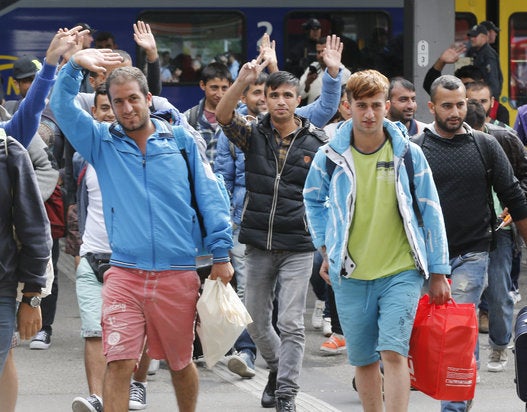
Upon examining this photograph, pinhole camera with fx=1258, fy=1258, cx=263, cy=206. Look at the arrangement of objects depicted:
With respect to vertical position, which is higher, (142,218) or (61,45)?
(61,45)

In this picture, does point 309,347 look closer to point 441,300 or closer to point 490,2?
point 441,300

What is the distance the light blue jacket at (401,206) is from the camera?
598 cm

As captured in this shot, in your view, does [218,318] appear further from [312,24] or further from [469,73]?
[312,24]

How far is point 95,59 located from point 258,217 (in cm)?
182

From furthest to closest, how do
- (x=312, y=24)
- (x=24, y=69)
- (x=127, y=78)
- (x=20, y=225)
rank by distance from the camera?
(x=312, y=24) < (x=24, y=69) < (x=127, y=78) < (x=20, y=225)

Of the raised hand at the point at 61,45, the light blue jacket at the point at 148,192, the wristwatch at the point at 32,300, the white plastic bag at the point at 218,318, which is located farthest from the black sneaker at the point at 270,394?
the raised hand at the point at 61,45

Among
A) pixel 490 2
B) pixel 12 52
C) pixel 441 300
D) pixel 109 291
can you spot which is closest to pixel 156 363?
pixel 109 291

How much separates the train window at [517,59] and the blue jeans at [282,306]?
9.11m

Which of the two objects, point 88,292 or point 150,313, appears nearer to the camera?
point 150,313

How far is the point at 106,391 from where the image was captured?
605 centimetres

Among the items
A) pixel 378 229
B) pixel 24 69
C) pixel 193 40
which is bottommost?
pixel 378 229

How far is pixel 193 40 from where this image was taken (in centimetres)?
1544

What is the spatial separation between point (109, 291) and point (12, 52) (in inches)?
361

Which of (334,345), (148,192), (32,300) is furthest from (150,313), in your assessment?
(334,345)
